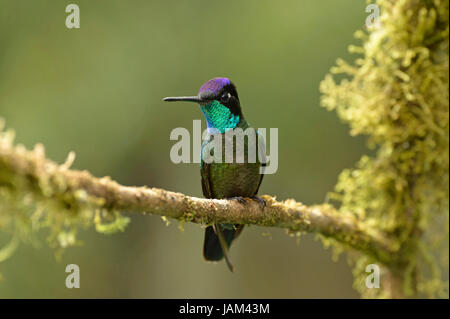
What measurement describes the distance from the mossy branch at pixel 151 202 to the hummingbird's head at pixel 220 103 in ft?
1.97

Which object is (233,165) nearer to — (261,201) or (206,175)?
(206,175)

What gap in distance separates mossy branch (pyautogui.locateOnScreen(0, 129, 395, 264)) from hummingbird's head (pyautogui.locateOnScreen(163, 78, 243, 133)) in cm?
60

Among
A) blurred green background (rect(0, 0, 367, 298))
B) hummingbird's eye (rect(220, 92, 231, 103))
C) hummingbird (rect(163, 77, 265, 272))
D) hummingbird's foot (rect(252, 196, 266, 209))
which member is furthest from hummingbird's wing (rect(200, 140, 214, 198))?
blurred green background (rect(0, 0, 367, 298))

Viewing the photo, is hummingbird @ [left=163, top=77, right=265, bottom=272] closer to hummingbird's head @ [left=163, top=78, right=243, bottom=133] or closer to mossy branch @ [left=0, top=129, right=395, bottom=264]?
hummingbird's head @ [left=163, top=78, right=243, bottom=133]

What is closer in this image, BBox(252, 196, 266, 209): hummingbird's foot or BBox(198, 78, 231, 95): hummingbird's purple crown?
BBox(252, 196, 266, 209): hummingbird's foot

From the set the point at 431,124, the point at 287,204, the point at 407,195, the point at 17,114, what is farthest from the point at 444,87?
the point at 17,114

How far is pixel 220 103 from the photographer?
2801mm

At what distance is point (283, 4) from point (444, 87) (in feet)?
11.1

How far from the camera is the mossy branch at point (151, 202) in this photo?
1204 millimetres

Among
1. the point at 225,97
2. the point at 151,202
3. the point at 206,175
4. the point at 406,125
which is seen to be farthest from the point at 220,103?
the point at 151,202

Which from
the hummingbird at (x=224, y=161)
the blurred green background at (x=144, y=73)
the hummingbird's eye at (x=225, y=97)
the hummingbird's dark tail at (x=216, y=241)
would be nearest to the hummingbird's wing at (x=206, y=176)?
the hummingbird at (x=224, y=161)

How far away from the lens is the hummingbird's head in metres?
2.77

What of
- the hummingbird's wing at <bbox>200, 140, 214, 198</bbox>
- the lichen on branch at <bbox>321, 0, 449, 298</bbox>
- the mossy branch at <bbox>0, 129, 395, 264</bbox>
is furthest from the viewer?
the hummingbird's wing at <bbox>200, 140, 214, 198</bbox>

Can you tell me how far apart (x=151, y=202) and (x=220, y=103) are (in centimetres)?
137
